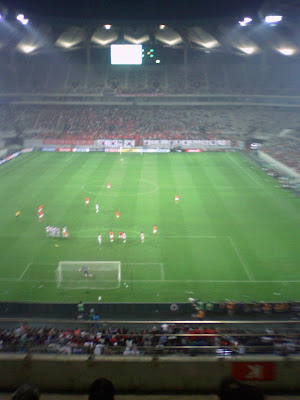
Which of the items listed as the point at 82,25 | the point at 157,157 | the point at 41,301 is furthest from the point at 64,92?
the point at 41,301

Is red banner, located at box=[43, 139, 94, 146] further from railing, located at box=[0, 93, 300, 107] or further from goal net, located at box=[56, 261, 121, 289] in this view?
goal net, located at box=[56, 261, 121, 289]

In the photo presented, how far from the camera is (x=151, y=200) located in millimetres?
30047

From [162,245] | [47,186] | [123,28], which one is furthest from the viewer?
[123,28]

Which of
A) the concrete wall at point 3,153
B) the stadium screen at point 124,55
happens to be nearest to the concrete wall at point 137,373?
the concrete wall at point 3,153

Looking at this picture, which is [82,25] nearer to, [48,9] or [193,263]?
[48,9]

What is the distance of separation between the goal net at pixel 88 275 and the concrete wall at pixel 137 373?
39.9 feet

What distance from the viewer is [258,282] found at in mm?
17750

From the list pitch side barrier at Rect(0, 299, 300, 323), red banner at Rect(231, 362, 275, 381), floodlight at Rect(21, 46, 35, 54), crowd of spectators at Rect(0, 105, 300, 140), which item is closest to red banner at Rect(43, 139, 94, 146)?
crowd of spectators at Rect(0, 105, 300, 140)

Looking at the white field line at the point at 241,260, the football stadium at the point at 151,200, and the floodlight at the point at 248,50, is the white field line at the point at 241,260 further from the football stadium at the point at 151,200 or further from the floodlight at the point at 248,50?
the floodlight at the point at 248,50

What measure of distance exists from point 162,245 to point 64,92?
5205 centimetres

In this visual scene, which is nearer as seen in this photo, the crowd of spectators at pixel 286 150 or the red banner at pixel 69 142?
the crowd of spectators at pixel 286 150

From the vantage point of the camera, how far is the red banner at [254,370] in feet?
17.4

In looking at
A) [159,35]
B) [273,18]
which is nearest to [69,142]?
[159,35]

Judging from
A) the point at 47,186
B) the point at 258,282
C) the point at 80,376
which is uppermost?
the point at 47,186
